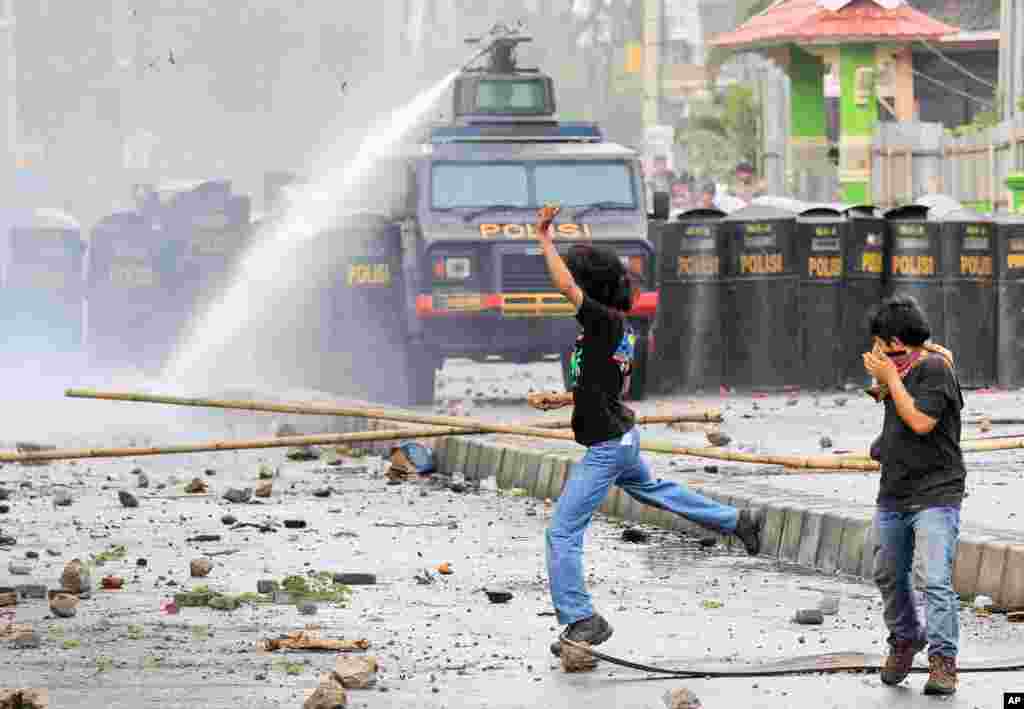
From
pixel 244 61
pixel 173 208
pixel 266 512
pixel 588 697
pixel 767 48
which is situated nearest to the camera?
pixel 588 697

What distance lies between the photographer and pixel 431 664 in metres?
8.80

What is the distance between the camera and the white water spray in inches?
998

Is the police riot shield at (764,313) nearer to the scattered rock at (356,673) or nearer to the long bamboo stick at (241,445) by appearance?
the long bamboo stick at (241,445)

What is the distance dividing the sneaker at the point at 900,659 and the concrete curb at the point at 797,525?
0.44 metres

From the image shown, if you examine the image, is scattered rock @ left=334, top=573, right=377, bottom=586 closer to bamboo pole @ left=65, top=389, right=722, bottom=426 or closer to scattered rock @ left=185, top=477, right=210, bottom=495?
bamboo pole @ left=65, top=389, right=722, bottom=426

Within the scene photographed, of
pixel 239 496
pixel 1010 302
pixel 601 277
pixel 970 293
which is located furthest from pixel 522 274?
pixel 601 277

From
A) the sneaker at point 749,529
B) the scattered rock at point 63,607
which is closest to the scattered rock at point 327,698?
the scattered rock at point 63,607

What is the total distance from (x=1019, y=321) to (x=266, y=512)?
10.8 metres

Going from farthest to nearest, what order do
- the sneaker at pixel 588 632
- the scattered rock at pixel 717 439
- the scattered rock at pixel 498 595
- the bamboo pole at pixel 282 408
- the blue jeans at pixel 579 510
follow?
the scattered rock at pixel 717 439
the bamboo pole at pixel 282 408
the scattered rock at pixel 498 595
the blue jeans at pixel 579 510
the sneaker at pixel 588 632

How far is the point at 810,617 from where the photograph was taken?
9.77m

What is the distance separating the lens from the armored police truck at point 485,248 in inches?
888

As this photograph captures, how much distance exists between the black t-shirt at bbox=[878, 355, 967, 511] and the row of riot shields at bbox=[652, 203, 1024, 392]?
15350 mm

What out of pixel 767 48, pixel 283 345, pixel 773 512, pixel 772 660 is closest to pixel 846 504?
pixel 773 512

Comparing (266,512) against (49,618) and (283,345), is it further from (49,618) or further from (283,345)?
(283,345)
